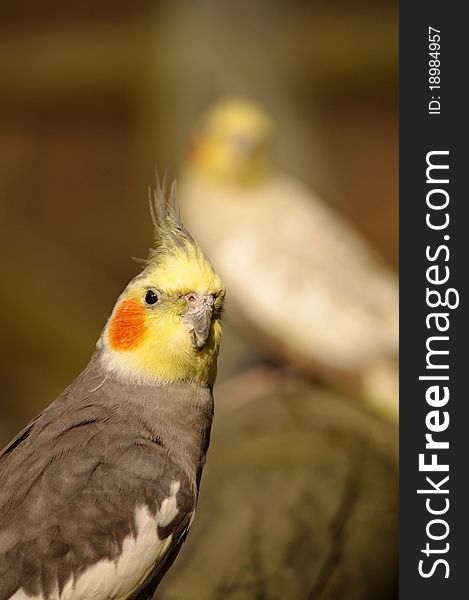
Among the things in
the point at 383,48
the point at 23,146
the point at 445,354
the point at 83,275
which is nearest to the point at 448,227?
the point at 445,354

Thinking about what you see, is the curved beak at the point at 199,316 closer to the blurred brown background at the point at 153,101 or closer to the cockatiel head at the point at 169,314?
the cockatiel head at the point at 169,314

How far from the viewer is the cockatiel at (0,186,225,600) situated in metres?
1.43

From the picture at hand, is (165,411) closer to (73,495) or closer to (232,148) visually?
(73,495)

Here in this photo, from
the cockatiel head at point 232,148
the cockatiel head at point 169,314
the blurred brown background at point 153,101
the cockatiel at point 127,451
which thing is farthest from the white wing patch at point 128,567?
the blurred brown background at point 153,101

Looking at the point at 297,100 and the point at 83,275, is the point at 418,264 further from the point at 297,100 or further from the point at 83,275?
the point at 297,100

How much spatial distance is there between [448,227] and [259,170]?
5.24 ft

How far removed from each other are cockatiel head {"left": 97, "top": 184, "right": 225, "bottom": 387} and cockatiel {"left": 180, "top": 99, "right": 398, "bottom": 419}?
1.16 m

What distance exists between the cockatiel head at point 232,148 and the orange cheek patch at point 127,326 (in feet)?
6.42

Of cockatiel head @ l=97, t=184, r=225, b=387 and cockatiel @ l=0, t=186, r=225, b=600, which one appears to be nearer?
cockatiel @ l=0, t=186, r=225, b=600

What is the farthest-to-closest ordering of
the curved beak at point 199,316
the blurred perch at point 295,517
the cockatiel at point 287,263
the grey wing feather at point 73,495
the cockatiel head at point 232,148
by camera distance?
the cockatiel head at point 232,148 → the cockatiel at point 287,263 → the blurred perch at point 295,517 → the curved beak at point 199,316 → the grey wing feather at point 73,495

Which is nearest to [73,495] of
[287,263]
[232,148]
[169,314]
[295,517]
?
[169,314]

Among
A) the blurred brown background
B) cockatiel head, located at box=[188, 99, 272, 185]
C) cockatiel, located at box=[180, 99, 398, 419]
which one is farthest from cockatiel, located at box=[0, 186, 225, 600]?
the blurred brown background

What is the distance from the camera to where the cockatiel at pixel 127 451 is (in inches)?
56.2

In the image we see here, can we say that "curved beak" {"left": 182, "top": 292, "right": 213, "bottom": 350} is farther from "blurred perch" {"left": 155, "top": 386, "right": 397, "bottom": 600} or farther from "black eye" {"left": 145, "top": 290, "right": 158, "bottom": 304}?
"blurred perch" {"left": 155, "top": 386, "right": 397, "bottom": 600}
